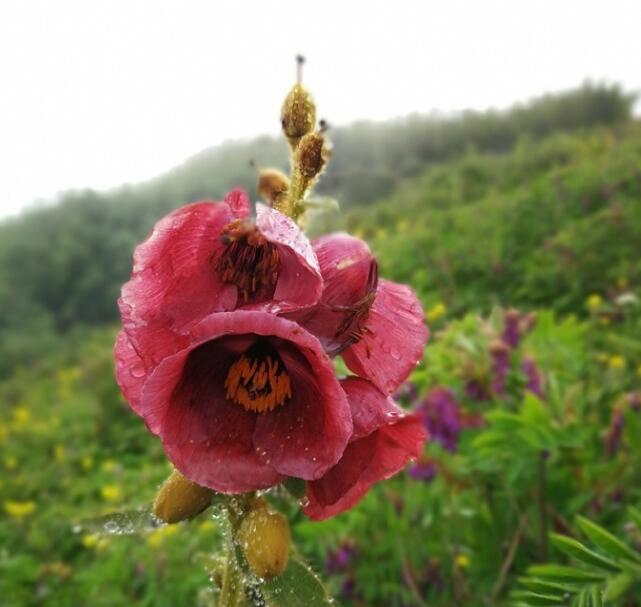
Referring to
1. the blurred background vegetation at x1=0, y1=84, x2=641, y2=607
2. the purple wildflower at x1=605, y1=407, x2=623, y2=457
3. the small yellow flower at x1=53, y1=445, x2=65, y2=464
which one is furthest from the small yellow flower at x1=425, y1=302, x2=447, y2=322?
the small yellow flower at x1=53, y1=445, x2=65, y2=464

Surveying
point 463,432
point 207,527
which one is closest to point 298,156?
point 463,432

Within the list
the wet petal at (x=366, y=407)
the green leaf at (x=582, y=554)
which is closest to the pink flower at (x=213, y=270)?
the wet petal at (x=366, y=407)

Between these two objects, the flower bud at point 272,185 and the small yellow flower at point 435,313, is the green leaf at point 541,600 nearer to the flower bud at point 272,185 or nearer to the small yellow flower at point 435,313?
the flower bud at point 272,185

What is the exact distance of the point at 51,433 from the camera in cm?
416

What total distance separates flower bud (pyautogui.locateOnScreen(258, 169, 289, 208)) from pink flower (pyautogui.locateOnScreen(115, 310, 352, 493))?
0.22m

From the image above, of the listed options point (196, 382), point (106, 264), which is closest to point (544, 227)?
point (196, 382)

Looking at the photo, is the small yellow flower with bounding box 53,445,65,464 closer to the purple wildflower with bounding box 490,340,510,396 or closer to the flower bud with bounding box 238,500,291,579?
the purple wildflower with bounding box 490,340,510,396

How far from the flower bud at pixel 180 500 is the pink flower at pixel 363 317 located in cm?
17

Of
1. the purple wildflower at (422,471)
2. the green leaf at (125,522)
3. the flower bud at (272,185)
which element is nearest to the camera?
the green leaf at (125,522)

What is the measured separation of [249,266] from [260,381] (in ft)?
0.35

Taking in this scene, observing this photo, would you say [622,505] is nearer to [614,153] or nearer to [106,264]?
[614,153]

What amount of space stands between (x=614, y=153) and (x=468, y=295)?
2597mm

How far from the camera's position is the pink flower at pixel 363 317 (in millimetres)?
557

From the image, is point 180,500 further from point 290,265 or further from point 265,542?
point 290,265
